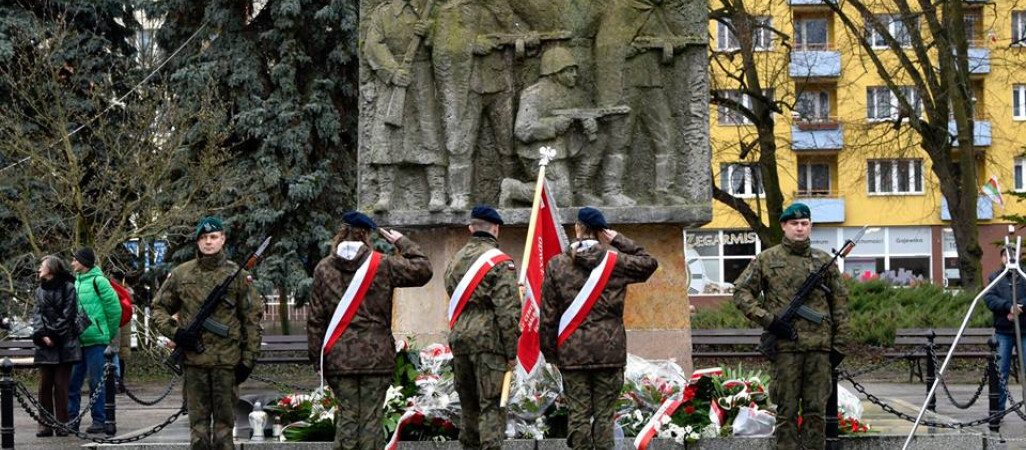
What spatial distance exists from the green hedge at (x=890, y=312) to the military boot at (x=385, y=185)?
421 inches

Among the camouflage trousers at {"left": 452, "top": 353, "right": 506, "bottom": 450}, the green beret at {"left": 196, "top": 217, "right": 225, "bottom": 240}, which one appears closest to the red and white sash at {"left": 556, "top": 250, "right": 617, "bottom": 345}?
the camouflage trousers at {"left": 452, "top": 353, "right": 506, "bottom": 450}

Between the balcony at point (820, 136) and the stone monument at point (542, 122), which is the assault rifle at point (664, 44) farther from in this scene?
the balcony at point (820, 136)

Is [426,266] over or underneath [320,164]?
underneath

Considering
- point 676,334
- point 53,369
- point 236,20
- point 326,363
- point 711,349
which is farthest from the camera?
point 236,20

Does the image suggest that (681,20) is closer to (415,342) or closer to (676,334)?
(676,334)

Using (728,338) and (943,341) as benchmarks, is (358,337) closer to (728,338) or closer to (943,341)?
(728,338)

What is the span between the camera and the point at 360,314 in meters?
10.4

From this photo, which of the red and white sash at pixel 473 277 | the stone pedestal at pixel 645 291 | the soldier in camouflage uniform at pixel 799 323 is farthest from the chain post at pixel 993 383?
the red and white sash at pixel 473 277

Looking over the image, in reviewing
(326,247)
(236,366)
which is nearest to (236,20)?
(326,247)

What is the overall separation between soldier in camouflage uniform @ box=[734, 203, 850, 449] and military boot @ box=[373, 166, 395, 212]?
3.95 m

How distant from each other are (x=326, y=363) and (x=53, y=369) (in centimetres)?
540

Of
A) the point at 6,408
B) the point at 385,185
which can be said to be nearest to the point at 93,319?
the point at 6,408

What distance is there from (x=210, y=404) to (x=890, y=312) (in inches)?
601

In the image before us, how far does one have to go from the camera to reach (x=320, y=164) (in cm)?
2548
